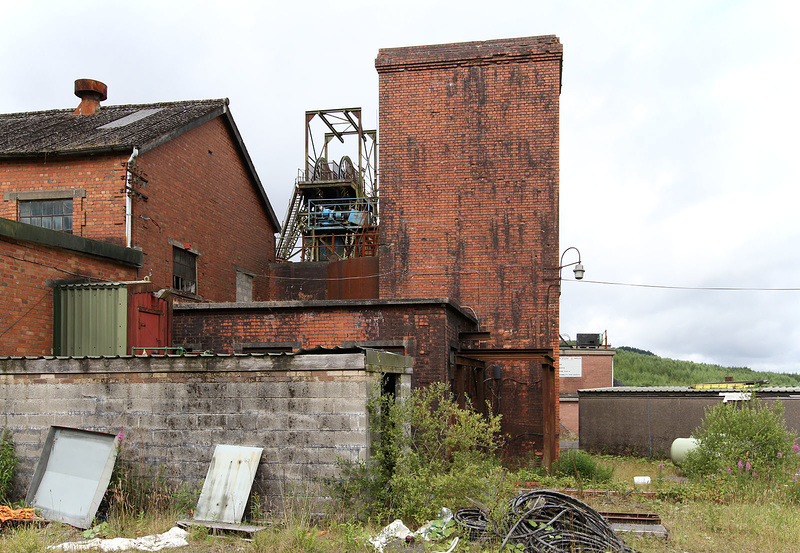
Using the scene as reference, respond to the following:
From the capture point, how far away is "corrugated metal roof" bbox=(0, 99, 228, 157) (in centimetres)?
1612

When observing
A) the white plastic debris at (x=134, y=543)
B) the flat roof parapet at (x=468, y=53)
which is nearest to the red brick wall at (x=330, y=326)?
the white plastic debris at (x=134, y=543)

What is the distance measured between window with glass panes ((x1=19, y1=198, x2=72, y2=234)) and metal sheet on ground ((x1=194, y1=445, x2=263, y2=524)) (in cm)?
989

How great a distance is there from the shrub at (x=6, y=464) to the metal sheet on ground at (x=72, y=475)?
1.40 ft

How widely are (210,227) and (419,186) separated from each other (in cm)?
599

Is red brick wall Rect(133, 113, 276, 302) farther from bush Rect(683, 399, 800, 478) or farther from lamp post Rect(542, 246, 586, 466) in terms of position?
bush Rect(683, 399, 800, 478)

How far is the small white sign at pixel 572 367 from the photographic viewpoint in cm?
3188

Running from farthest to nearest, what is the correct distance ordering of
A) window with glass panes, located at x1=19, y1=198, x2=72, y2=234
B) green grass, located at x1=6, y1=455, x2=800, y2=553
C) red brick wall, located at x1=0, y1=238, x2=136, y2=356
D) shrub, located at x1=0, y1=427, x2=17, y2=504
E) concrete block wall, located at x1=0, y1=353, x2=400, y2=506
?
window with glass panes, located at x1=19, y1=198, x2=72, y2=234 < red brick wall, located at x1=0, y1=238, x2=136, y2=356 < shrub, located at x1=0, y1=427, x2=17, y2=504 < concrete block wall, located at x1=0, y1=353, x2=400, y2=506 < green grass, located at x1=6, y1=455, x2=800, y2=553

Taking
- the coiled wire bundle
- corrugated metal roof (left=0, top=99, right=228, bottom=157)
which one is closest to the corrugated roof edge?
the coiled wire bundle

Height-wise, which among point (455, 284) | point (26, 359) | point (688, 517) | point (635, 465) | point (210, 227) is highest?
point (210, 227)

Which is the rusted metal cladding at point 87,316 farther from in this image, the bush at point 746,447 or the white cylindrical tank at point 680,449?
the white cylindrical tank at point 680,449

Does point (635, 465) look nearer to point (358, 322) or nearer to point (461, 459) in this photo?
point (358, 322)

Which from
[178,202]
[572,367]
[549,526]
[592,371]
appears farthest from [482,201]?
[592,371]

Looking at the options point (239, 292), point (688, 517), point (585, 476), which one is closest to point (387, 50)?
point (239, 292)

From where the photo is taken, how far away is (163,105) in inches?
797
